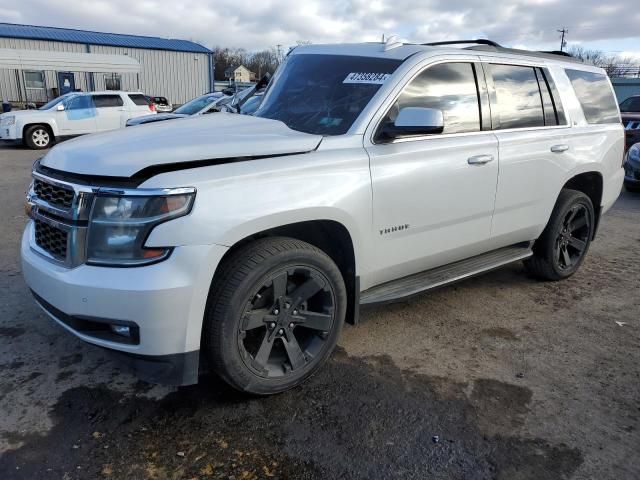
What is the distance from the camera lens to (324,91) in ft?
12.1

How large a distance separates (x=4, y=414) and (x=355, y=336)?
2.21 m

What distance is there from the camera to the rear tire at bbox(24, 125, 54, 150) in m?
15.8

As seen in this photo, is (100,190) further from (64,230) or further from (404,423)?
(404,423)

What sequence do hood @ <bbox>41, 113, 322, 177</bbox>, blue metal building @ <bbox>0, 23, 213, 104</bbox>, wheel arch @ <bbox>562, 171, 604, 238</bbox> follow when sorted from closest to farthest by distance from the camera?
1. hood @ <bbox>41, 113, 322, 177</bbox>
2. wheel arch @ <bbox>562, 171, 604, 238</bbox>
3. blue metal building @ <bbox>0, 23, 213, 104</bbox>

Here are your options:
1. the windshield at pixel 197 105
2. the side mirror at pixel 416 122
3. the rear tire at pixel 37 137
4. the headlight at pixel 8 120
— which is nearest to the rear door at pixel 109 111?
the rear tire at pixel 37 137

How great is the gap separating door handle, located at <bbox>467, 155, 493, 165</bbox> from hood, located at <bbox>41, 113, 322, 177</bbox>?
3.91ft

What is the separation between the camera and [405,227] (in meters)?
3.40

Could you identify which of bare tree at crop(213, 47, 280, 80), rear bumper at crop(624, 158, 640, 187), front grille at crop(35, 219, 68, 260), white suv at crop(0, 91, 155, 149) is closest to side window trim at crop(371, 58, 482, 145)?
front grille at crop(35, 219, 68, 260)

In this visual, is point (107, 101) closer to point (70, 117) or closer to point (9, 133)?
point (70, 117)

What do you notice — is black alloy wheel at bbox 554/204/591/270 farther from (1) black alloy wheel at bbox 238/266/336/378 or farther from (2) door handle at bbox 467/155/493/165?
(1) black alloy wheel at bbox 238/266/336/378

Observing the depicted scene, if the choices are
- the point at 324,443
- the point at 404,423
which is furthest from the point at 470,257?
the point at 324,443

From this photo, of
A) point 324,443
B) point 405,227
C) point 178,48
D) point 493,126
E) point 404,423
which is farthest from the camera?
point 178,48

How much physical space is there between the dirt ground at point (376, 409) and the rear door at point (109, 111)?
1407cm

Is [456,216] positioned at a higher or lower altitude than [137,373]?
higher
